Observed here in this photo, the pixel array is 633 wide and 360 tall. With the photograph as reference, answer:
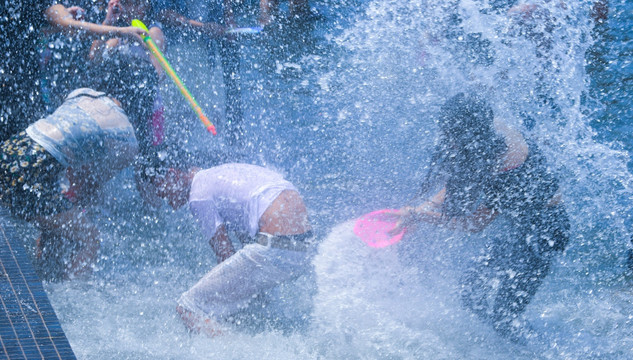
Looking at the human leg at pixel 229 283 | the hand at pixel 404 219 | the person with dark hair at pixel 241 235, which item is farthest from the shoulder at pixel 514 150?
the human leg at pixel 229 283

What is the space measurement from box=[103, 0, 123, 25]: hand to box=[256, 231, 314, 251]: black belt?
1.96m

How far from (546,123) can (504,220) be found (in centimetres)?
138

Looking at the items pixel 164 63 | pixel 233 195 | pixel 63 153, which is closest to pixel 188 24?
pixel 164 63

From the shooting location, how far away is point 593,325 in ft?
9.71

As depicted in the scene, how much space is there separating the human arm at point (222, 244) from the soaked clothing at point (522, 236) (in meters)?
1.30

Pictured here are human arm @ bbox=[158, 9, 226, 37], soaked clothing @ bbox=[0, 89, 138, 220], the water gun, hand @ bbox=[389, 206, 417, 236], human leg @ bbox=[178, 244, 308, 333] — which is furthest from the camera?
human arm @ bbox=[158, 9, 226, 37]

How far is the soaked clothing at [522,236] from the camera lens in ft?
7.73

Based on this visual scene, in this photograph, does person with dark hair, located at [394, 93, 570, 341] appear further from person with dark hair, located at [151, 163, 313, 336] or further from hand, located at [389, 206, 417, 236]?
person with dark hair, located at [151, 163, 313, 336]

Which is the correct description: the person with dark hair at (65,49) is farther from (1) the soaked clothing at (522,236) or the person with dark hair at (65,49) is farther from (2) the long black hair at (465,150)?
(1) the soaked clothing at (522,236)

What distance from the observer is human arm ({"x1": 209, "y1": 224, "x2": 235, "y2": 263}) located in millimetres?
2379

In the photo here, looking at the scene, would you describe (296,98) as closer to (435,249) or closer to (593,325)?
(435,249)

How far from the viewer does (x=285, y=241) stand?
7.41 ft

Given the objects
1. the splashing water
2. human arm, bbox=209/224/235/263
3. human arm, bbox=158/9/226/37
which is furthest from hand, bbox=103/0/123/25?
human arm, bbox=209/224/235/263

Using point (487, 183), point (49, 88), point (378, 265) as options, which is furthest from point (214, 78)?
point (487, 183)
